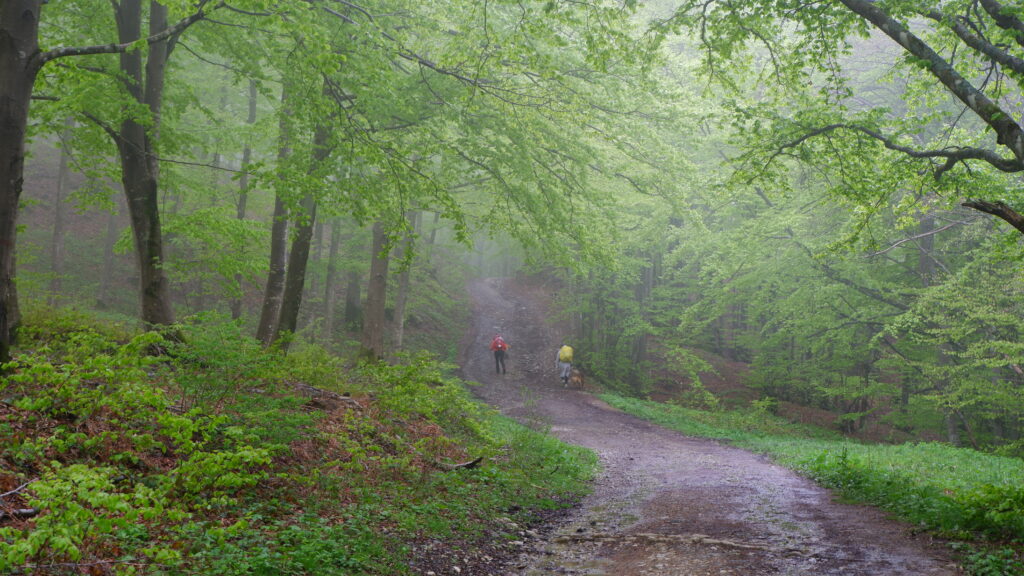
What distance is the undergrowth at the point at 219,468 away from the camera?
354cm

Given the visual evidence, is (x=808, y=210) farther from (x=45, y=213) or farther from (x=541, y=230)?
(x=45, y=213)

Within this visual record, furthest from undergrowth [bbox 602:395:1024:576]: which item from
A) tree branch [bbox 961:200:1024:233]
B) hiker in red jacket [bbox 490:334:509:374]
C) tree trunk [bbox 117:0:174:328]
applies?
tree trunk [bbox 117:0:174:328]

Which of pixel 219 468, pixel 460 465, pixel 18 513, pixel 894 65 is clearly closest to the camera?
pixel 18 513

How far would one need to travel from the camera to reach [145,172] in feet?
30.0

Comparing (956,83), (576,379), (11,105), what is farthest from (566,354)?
(11,105)

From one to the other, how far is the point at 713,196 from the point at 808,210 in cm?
704

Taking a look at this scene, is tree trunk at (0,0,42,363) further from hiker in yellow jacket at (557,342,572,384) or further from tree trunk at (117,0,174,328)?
hiker in yellow jacket at (557,342,572,384)

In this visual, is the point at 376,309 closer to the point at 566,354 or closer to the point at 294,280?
the point at 294,280

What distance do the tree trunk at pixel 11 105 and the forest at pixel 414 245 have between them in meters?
0.03

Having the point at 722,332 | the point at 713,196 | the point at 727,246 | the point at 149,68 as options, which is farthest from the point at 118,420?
the point at 722,332

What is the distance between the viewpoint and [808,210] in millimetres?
20141

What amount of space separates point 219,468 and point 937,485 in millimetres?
8698

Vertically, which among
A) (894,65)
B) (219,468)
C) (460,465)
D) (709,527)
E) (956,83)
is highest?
(894,65)

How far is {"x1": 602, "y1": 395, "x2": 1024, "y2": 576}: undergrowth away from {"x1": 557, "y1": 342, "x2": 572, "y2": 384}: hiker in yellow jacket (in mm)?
5805
